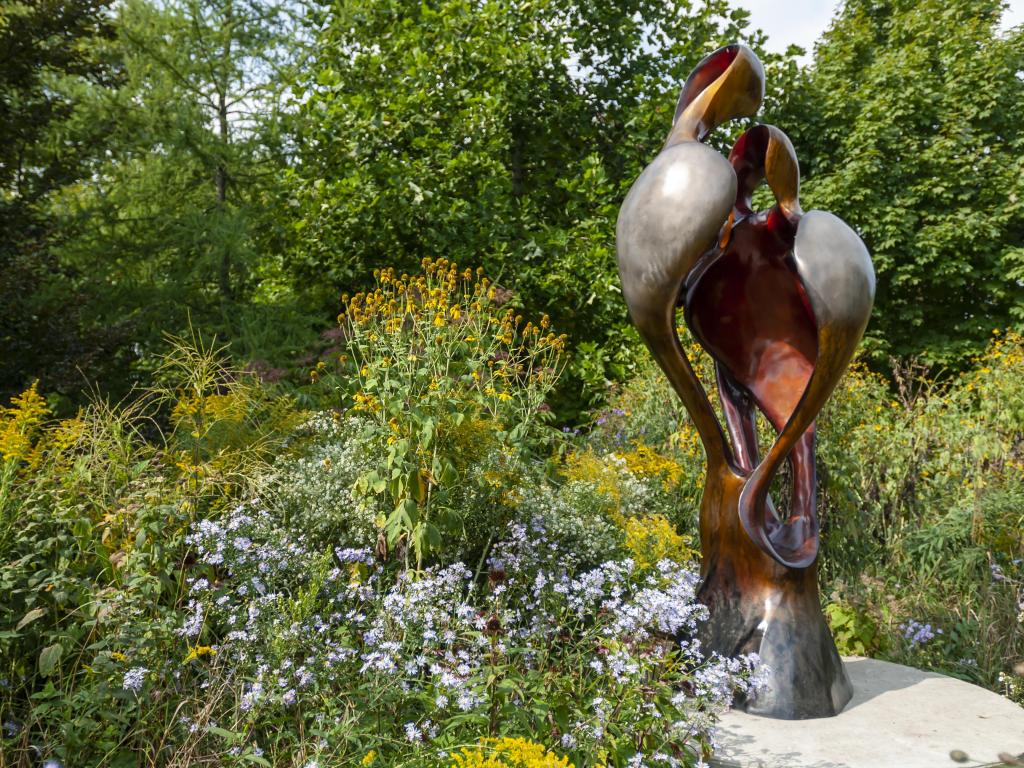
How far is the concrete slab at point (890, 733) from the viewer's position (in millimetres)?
2428

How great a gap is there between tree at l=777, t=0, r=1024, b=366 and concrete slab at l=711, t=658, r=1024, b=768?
26.0ft

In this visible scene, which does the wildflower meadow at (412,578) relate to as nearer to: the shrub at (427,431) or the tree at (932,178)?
the shrub at (427,431)

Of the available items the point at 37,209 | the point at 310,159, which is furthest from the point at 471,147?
the point at 37,209

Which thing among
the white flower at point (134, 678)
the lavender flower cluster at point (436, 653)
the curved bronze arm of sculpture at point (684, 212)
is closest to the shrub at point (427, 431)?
the lavender flower cluster at point (436, 653)

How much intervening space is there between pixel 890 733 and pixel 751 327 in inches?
61.1

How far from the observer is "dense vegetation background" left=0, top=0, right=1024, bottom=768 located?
2430 millimetres

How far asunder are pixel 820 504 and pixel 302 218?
5.35m

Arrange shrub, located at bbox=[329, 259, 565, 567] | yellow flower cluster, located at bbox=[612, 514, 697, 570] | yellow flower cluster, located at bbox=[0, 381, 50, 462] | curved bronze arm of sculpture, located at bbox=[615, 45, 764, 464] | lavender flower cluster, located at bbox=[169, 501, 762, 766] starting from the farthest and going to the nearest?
yellow flower cluster, located at bbox=[612, 514, 697, 570] < shrub, located at bbox=[329, 259, 565, 567] < yellow flower cluster, located at bbox=[0, 381, 50, 462] < curved bronze arm of sculpture, located at bbox=[615, 45, 764, 464] < lavender flower cluster, located at bbox=[169, 501, 762, 766]

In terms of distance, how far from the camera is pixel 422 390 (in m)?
3.87

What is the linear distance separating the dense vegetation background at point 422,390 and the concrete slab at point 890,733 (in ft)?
0.78

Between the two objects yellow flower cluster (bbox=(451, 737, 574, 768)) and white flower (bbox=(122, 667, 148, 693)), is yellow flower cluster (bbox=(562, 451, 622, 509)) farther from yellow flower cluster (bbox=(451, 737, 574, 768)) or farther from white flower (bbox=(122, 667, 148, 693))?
white flower (bbox=(122, 667, 148, 693))

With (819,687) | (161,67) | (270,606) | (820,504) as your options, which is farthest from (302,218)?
(819,687)

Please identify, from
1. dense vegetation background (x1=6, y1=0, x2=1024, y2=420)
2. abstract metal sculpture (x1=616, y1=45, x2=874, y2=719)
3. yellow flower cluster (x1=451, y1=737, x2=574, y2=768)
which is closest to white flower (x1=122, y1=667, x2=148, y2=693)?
yellow flower cluster (x1=451, y1=737, x2=574, y2=768)

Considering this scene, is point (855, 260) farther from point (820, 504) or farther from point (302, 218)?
point (302, 218)
